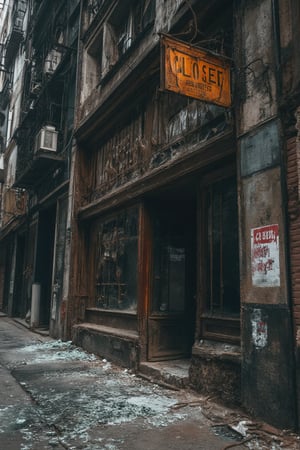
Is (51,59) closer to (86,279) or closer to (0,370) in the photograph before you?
(86,279)

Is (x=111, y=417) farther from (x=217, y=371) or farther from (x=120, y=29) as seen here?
(x=120, y=29)

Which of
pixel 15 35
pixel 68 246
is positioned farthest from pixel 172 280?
pixel 15 35

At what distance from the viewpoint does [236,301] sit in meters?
5.91

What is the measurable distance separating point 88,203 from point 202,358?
671 centimetres

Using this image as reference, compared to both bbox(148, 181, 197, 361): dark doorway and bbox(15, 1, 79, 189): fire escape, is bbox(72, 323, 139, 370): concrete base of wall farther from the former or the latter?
bbox(15, 1, 79, 189): fire escape

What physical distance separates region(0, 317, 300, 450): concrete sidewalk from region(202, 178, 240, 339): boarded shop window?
1.16 meters

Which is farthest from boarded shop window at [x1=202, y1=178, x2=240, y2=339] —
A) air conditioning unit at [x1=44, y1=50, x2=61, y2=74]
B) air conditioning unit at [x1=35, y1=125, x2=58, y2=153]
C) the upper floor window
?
air conditioning unit at [x1=44, y1=50, x2=61, y2=74]

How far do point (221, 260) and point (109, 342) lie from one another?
3.91 meters

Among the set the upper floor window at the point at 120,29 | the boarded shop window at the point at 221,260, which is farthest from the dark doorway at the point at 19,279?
the boarded shop window at the point at 221,260

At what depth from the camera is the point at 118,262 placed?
373 inches

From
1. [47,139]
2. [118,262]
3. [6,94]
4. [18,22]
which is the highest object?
[18,22]

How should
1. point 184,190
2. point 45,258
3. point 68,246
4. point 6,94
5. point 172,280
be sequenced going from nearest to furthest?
point 184,190
point 172,280
point 68,246
point 45,258
point 6,94

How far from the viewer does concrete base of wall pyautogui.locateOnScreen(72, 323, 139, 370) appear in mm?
7973

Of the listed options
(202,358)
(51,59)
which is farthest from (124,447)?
(51,59)
